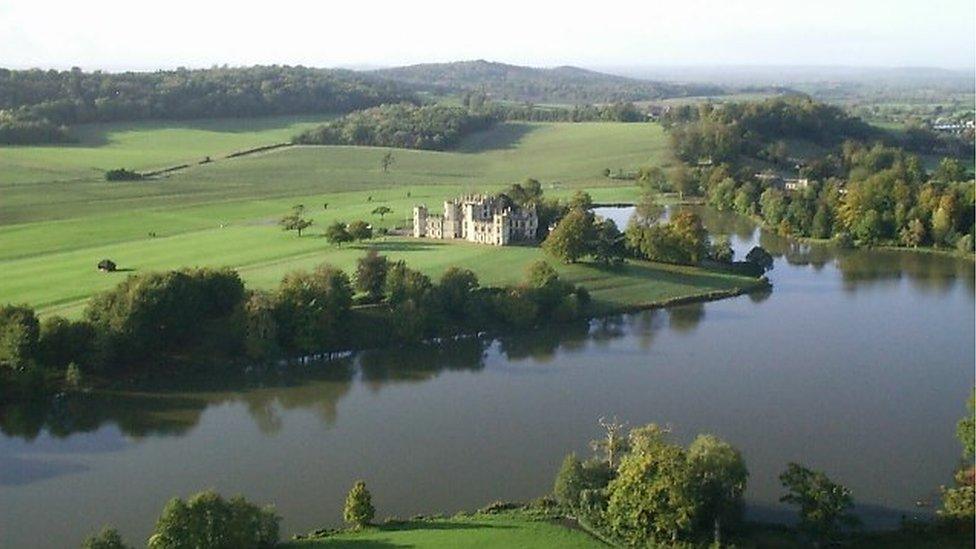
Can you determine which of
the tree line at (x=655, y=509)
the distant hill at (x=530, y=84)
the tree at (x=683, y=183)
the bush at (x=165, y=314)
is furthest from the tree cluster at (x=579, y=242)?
the distant hill at (x=530, y=84)

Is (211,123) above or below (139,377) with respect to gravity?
above

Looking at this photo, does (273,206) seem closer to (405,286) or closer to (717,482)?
(405,286)

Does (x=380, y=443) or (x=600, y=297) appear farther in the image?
(x=600, y=297)

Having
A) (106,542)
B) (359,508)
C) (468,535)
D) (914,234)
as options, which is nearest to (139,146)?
(914,234)

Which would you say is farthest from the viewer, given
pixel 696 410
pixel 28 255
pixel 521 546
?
pixel 28 255

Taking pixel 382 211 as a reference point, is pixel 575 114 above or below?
above

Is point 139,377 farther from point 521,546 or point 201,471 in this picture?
point 521,546

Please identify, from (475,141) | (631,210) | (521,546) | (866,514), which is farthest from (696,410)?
(475,141)
